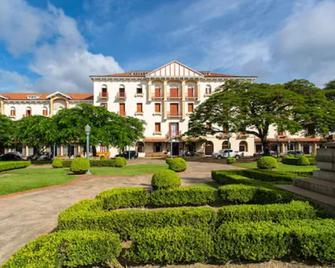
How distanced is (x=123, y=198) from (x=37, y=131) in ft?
87.9

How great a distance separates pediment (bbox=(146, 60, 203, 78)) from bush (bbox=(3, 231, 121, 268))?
4620 cm

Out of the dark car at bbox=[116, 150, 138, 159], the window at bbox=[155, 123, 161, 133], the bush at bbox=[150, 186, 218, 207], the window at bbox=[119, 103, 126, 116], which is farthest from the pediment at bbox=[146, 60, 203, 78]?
the bush at bbox=[150, 186, 218, 207]

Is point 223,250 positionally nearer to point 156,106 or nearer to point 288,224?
point 288,224

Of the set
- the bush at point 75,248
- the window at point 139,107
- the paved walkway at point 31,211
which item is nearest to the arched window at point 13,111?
the window at point 139,107

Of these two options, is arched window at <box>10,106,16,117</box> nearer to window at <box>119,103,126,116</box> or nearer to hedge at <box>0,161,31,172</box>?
window at <box>119,103,126,116</box>

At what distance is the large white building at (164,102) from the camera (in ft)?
162

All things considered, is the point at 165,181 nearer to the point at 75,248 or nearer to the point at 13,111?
the point at 75,248

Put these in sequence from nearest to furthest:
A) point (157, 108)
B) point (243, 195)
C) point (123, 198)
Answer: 1. point (243, 195)
2. point (123, 198)
3. point (157, 108)

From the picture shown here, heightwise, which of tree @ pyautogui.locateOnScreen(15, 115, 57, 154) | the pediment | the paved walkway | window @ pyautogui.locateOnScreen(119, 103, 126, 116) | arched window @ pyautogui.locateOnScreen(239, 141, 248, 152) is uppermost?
the pediment

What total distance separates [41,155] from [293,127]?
1474 inches

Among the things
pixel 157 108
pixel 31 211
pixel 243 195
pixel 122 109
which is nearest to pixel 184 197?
pixel 243 195

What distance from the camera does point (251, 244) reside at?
15.6ft

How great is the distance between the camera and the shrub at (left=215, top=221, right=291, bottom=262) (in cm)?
477

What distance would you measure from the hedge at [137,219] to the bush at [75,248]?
96 centimetres
